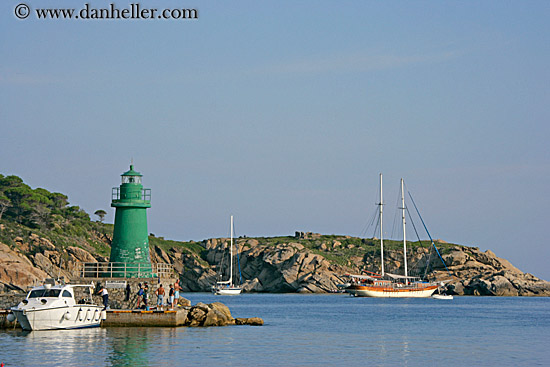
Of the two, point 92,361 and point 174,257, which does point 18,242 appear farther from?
point 174,257

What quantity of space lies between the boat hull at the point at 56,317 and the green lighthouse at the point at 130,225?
514 centimetres

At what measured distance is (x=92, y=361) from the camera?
26.8m

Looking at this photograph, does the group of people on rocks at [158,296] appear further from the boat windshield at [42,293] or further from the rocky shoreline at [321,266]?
the rocky shoreline at [321,266]

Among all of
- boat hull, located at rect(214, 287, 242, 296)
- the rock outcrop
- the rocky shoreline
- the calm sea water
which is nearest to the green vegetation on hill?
the rocky shoreline

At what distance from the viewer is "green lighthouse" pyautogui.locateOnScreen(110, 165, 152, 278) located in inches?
1631

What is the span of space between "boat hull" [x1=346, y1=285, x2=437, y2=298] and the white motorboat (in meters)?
73.4

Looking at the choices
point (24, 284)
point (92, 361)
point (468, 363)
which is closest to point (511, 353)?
point (468, 363)

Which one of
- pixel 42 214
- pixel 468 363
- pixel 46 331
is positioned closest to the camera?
pixel 468 363

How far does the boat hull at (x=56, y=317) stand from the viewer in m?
34.8

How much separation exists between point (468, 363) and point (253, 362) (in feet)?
29.1

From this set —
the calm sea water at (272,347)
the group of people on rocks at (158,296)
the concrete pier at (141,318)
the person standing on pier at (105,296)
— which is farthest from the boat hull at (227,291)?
the concrete pier at (141,318)

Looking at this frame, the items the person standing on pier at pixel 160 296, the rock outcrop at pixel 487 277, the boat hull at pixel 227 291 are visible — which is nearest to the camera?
the person standing on pier at pixel 160 296

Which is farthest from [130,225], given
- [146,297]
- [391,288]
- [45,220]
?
[391,288]

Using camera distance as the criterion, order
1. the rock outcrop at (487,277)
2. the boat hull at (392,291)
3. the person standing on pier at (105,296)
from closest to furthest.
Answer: the person standing on pier at (105,296) < the boat hull at (392,291) < the rock outcrop at (487,277)
